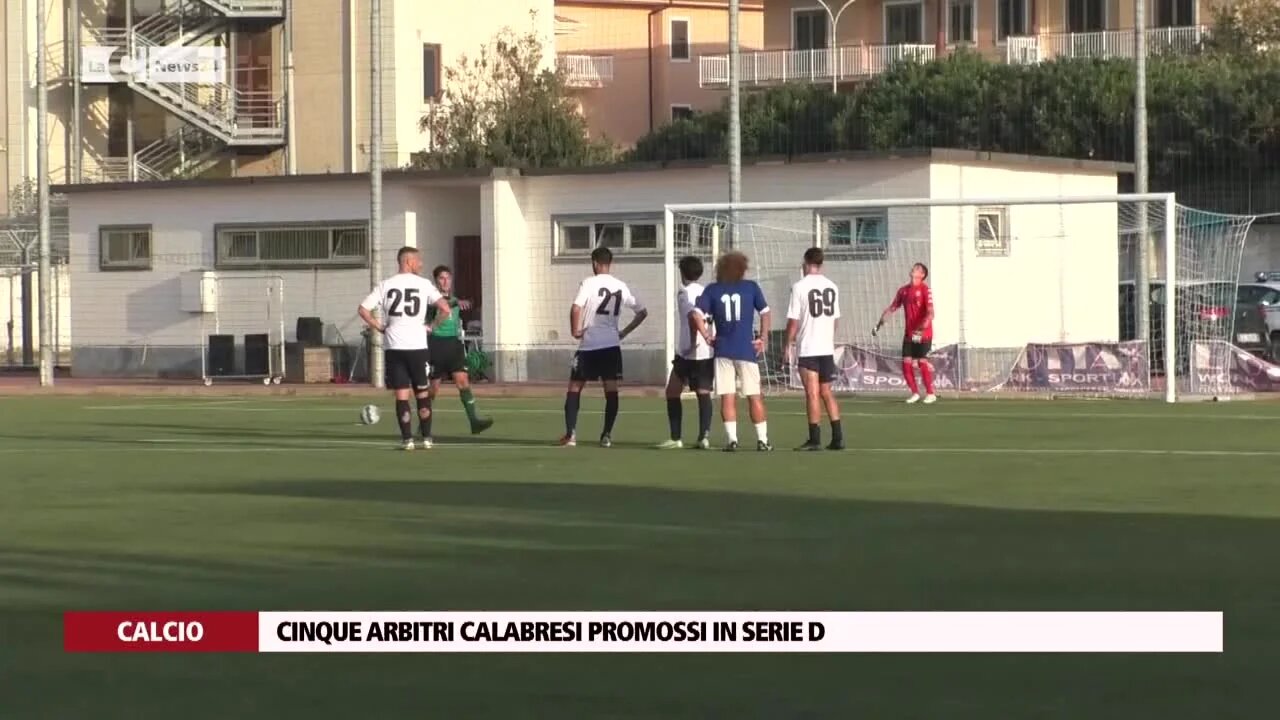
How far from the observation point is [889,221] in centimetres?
3562

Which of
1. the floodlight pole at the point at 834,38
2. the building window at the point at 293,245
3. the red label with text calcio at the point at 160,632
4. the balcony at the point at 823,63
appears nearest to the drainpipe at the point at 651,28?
the balcony at the point at 823,63

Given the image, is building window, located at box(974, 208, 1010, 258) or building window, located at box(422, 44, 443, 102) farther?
building window, located at box(422, 44, 443, 102)

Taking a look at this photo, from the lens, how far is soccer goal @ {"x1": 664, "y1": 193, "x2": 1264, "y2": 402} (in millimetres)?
32062

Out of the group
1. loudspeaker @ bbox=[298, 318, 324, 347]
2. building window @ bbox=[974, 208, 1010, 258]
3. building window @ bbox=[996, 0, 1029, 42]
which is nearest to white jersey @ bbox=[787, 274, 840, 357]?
building window @ bbox=[974, 208, 1010, 258]

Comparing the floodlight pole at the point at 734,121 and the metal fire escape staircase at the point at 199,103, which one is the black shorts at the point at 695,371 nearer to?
the floodlight pole at the point at 734,121

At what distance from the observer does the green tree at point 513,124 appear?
59.9 m

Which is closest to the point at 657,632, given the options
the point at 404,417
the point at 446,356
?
the point at 404,417

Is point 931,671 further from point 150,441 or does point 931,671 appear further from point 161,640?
point 150,441

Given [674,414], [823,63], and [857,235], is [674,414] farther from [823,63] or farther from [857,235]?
[823,63]

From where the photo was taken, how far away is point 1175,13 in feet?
216

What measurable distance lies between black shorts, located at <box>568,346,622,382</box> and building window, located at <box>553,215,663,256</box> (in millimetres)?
16095

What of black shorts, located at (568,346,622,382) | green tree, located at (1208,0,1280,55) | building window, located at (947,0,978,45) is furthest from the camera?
building window, located at (947,0,978,45)

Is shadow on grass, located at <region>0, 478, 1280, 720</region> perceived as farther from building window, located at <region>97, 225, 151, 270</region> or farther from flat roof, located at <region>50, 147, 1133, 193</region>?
building window, located at <region>97, 225, 151, 270</region>

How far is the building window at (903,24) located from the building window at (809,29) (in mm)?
2008
